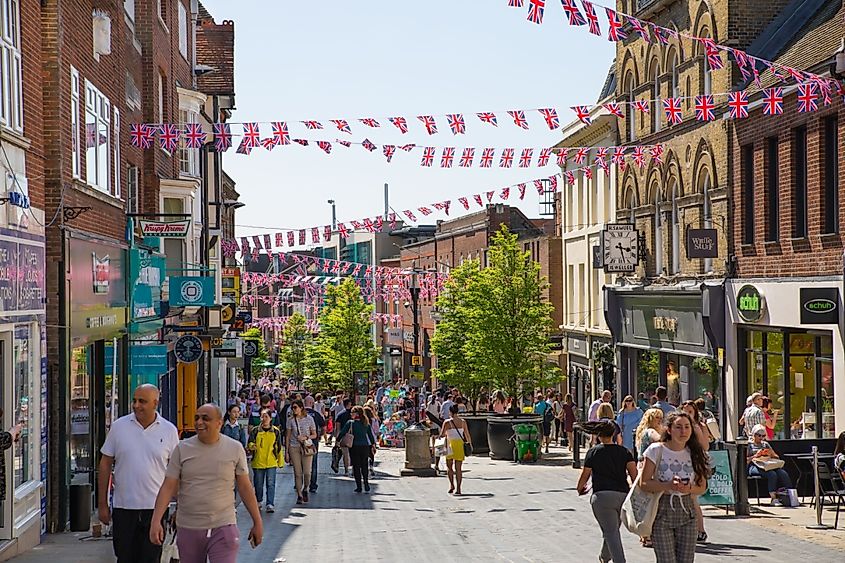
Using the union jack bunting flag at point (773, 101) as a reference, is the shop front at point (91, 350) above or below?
below

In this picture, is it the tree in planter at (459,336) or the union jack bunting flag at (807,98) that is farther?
the tree in planter at (459,336)

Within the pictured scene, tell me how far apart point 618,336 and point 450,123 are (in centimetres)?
1747

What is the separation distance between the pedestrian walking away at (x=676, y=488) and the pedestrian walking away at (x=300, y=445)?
471 inches

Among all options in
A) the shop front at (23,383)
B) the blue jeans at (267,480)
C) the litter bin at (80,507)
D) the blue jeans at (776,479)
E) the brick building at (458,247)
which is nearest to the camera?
the shop front at (23,383)

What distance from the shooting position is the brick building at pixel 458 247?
62812 mm

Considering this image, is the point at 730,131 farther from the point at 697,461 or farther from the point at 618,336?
the point at 697,461

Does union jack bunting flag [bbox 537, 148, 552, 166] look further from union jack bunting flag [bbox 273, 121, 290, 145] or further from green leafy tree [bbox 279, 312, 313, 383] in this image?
green leafy tree [bbox 279, 312, 313, 383]

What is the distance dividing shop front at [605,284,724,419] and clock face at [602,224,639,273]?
0.82 m

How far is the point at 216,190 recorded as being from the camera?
1849 inches

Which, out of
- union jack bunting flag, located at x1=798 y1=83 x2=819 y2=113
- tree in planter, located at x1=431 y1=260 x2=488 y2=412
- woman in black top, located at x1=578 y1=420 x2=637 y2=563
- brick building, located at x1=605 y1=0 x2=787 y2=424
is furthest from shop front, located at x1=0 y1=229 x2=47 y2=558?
tree in planter, located at x1=431 y1=260 x2=488 y2=412

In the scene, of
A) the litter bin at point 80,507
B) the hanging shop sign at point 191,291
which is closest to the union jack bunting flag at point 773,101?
the hanging shop sign at point 191,291

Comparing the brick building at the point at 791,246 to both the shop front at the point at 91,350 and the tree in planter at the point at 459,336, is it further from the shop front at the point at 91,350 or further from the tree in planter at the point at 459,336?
the tree in planter at the point at 459,336

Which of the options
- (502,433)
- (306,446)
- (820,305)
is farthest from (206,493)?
(502,433)

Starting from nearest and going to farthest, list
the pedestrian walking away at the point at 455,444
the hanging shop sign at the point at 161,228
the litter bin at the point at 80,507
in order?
the litter bin at the point at 80,507, the pedestrian walking away at the point at 455,444, the hanging shop sign at the point at 161,228
